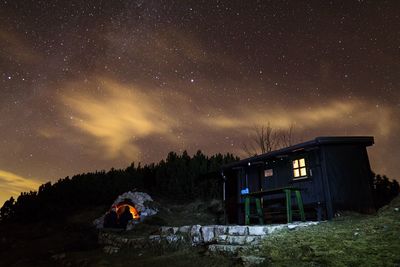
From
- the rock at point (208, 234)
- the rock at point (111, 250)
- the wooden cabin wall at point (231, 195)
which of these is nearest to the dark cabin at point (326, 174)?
the rock at point (208, 234)

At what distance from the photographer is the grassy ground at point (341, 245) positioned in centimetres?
770

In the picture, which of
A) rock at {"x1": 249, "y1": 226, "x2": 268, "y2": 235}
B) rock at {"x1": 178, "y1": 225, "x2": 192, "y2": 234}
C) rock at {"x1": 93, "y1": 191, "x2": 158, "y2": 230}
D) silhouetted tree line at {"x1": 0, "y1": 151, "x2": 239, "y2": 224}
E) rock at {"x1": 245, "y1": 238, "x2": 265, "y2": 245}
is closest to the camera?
rock at {"x1": 245, "y1": 238, "x2": 265, "y2": 245}

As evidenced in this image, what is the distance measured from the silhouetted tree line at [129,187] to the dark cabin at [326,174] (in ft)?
29.6

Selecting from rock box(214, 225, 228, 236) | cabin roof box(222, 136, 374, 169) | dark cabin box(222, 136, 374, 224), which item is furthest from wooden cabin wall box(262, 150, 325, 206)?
rock box(214, 225, 228, 236)

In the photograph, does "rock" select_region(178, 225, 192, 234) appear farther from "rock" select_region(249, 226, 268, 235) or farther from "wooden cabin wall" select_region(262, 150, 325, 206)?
"wooden cabin wall" select_region(262, 150, 325, 206)

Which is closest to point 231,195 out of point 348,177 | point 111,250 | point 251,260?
point 348,177

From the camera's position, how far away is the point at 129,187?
28500 mm

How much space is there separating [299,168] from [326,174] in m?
1.77

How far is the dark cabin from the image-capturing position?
1510cm

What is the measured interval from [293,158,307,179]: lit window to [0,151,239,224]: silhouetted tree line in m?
9.63

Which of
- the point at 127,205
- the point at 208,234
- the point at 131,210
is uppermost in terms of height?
the point at 127,205

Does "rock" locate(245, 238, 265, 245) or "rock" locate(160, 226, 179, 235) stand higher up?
"rock" locate(160, 226, 179, 235)

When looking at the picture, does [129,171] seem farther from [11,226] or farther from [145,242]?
[145,242]

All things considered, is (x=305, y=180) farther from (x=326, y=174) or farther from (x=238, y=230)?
(x=238, y=230)
